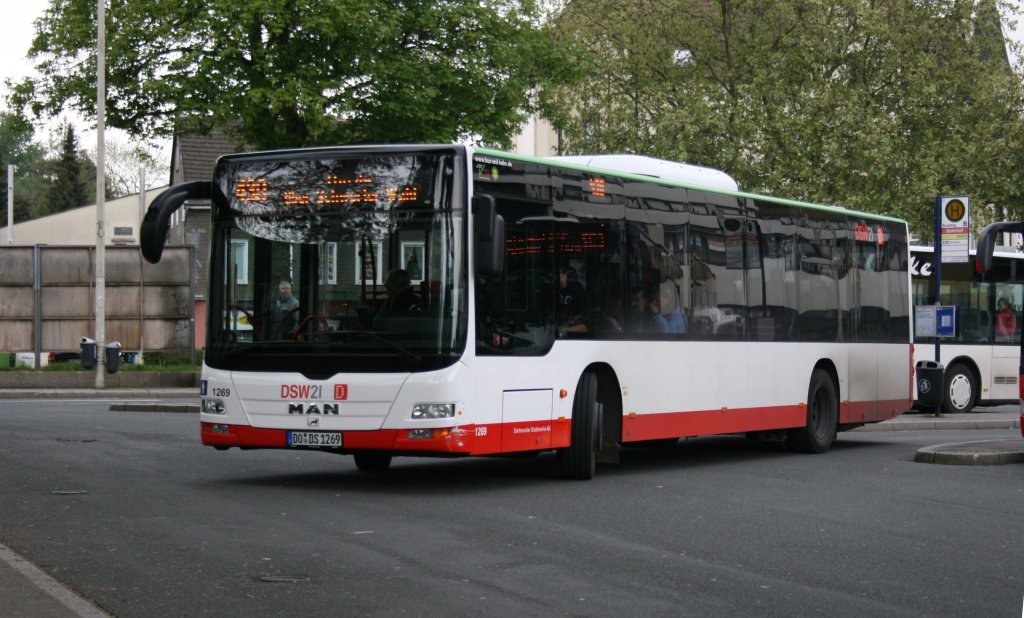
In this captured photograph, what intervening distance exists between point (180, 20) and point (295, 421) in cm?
2516

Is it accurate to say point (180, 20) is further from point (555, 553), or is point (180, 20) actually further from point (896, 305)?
point (555, 553)

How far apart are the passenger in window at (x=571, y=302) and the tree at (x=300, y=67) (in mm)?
Answer: 21633

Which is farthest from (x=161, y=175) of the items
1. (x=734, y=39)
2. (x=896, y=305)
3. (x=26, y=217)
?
(x=896, y=305)

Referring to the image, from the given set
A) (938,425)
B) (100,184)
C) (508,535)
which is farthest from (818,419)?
(100,184)

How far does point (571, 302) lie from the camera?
14109mm

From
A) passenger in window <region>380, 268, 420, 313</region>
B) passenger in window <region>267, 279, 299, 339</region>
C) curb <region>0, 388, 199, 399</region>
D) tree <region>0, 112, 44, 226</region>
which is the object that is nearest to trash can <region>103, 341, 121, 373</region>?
curb <region>0, 388, 199, 399</region>

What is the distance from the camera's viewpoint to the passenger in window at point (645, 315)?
49.6ft

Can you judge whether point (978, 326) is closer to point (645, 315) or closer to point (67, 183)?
point (645, 315)

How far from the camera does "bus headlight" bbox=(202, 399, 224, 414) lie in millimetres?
13328

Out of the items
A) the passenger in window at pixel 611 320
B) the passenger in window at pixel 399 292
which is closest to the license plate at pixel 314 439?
the passenger in window at pixel 399 292

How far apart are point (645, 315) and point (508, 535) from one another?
539cm

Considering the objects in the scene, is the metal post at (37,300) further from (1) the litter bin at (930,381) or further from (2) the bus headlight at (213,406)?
(2) the bus headlight at (213,406)

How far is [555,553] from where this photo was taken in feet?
31.2

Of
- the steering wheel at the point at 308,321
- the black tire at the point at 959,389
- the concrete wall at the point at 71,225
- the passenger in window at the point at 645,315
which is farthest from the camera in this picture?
the concrete wall at the point at 71,225
